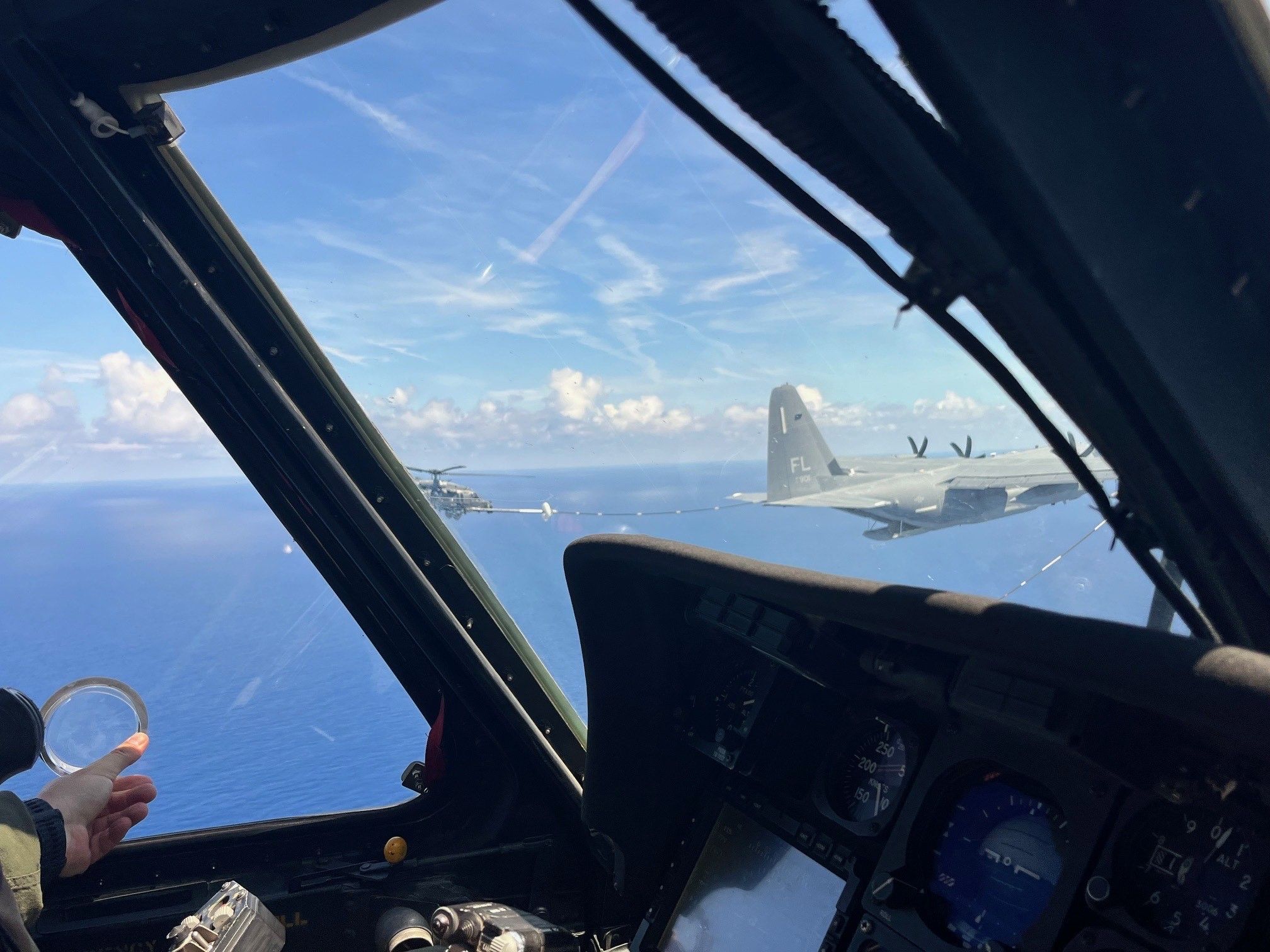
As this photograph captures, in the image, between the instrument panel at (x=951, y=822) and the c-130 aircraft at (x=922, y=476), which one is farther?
the c-130 aircraft at (x=922, y=476)

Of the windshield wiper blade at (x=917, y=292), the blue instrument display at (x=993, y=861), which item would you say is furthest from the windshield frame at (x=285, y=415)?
the windshield wiper blade at (x=917, y=292)

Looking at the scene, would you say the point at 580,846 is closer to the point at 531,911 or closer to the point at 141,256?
the point at 531,911

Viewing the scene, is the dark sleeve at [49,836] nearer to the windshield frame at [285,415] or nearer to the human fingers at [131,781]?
the human fingers at [131,781]

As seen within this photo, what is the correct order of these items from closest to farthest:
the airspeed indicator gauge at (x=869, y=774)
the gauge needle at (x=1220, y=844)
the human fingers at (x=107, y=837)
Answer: the gauge needle at (x=1220, y=844), the airspeed indicator gauge at (x=869, y=774), the human fingers at (x=107, y=837)

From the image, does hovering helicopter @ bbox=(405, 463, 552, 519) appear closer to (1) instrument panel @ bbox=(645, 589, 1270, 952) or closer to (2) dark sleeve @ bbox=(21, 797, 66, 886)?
(1) instrument panel @ bbox=(645, 589, 1270, 952)

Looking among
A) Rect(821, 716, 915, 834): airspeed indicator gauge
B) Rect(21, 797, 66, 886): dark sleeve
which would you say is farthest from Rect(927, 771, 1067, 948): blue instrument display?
Rect(21, 797, 66, 886): dark sleeve

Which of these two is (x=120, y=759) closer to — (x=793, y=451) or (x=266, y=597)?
(x=266, y=597)
